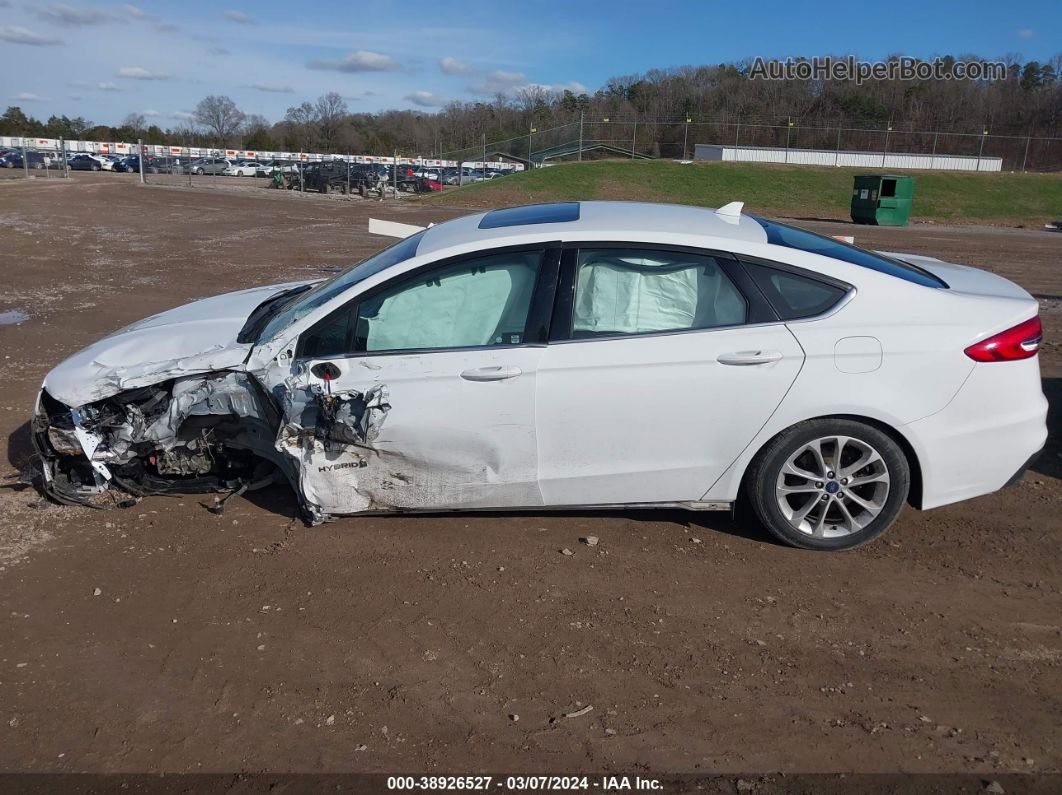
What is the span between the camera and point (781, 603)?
3859 millimetres

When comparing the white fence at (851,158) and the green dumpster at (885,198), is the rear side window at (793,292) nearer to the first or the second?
the green dumpster at (885,198)

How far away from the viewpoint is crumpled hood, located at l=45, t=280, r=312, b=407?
4.54 m

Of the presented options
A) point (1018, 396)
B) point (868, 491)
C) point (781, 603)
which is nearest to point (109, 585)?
point (781, 603)

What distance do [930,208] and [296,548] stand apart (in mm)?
38017

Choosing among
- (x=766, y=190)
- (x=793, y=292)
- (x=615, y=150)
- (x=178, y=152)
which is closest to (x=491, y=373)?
(x=793, y=292)

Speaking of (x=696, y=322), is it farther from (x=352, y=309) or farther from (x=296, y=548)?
(x=296, y=548)

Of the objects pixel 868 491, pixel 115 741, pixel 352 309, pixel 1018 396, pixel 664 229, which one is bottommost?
pixel 115 741

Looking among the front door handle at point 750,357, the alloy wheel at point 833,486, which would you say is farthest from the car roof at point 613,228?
the alloy wheel at point 833,486

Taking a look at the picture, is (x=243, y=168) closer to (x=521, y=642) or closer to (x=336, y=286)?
(x=336, y=286)

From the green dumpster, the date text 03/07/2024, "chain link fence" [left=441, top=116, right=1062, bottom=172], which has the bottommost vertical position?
the date text 03/07/2024

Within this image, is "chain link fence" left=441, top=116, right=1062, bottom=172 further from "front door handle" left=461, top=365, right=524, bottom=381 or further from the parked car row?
"front door handle" left=461, top=365, right=524, bottom=381

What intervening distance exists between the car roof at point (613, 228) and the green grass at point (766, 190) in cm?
2986

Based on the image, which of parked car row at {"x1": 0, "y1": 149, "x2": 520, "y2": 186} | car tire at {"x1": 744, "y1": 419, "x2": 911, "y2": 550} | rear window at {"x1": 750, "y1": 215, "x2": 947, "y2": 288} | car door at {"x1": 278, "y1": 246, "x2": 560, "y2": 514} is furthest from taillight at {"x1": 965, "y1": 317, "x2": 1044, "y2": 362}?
parked car row at {"x1": 0, "y1": 149, "x2": 520, "y2": 186}

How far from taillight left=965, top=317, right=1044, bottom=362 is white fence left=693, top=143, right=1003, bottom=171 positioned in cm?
4868
